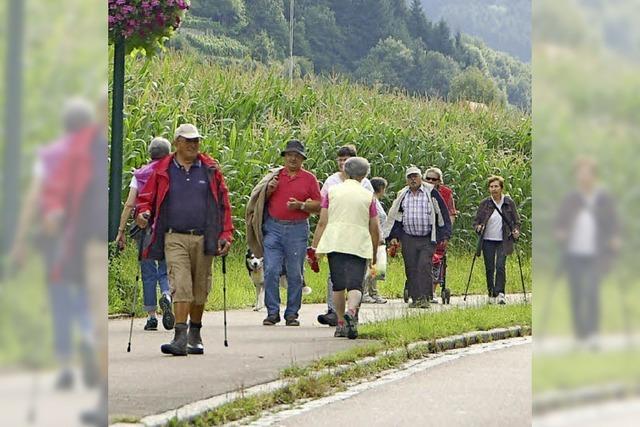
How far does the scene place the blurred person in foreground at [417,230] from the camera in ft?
58.8

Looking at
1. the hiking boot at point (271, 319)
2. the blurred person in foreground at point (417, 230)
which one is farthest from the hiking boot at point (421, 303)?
the hiking boot at point (271, 319)

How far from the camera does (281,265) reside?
15.2 metres

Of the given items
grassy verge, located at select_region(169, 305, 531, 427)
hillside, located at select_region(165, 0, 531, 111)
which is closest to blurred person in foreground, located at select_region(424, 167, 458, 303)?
grassy verge, located at select_region(169, 305, 531, 427)

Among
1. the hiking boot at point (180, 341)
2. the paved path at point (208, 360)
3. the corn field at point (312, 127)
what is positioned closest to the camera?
the paved path at point (208, 360)

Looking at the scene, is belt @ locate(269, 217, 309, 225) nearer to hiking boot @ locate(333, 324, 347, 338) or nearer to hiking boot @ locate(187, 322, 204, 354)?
hiking boot @ locate(333, 324, 347, 338)

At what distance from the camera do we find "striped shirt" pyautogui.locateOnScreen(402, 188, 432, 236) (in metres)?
17.9

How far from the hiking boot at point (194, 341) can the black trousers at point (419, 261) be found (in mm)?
6161

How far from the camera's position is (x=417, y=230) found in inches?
706
